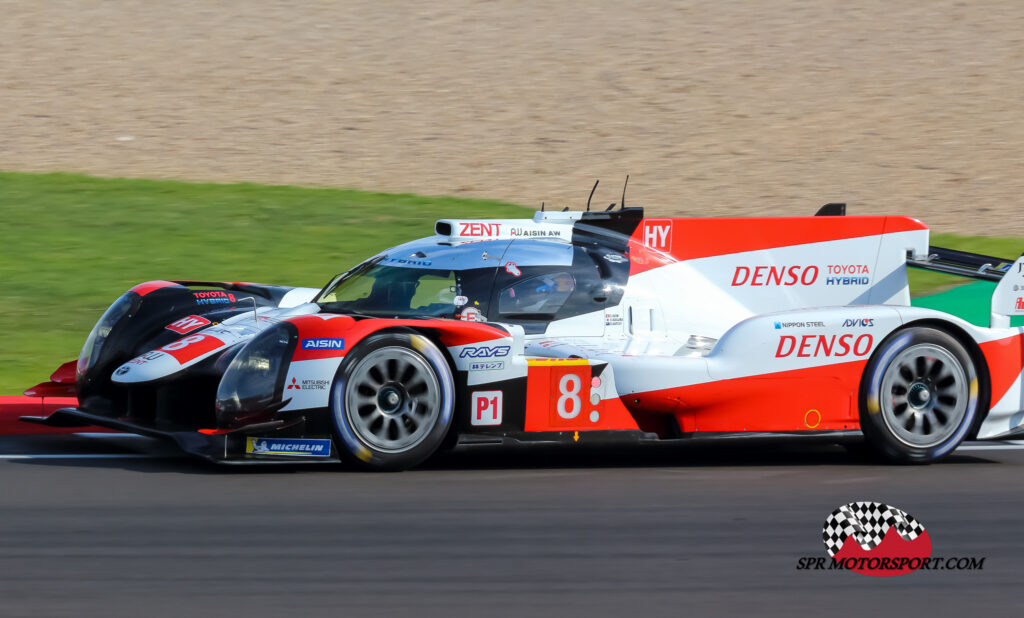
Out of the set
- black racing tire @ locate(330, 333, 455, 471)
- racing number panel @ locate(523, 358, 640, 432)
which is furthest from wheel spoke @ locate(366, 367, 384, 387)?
racing number panel @ locate(523, 358, 640, 432)

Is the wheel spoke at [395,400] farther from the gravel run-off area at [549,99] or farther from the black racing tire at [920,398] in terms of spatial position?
the gravel run-off area at [549,99]

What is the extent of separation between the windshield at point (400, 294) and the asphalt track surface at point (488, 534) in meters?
0.81

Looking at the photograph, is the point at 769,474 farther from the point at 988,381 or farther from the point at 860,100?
the point at 860,100

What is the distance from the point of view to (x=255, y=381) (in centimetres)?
641

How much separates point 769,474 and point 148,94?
14.8m

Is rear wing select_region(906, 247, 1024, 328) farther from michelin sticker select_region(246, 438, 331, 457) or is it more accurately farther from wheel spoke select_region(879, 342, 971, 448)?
michelin sticker select_region(246, 438, 331, 457)

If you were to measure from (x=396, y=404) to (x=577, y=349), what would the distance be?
39.1 inches

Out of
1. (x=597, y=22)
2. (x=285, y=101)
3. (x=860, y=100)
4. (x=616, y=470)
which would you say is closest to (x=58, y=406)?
Answer: (x=616, y=470)

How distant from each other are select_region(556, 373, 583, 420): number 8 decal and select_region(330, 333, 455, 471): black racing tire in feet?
1.72

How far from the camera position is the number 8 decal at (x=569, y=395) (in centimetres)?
664

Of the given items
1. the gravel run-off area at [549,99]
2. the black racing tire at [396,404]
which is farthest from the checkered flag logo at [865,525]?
the gravel run-off area at [549,99]

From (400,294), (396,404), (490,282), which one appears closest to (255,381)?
(396,404)

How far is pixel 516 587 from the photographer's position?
4652 millimetres

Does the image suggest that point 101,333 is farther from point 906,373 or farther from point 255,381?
point 906,373
